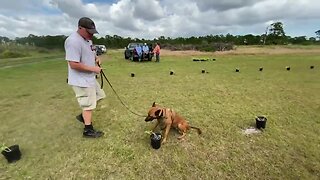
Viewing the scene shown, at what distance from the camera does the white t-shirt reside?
3266 millimetres

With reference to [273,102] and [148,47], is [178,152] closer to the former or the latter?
[273,102]

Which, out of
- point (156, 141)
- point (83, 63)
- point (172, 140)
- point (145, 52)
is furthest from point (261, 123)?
point (145, 52)

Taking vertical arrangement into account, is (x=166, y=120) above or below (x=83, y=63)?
below

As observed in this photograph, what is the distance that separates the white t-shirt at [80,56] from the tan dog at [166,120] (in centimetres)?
99

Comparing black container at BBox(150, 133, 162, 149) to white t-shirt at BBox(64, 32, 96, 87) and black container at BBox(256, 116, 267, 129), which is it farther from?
black container at BBox(256, 116, 267, 129)

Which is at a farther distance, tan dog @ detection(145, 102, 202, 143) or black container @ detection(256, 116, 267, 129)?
black container @ detection(256, 116, 267, 129)

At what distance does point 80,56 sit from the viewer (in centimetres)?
337

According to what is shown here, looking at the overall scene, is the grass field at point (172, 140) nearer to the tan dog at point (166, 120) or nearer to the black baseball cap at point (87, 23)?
the tan dog at point (166, 120)

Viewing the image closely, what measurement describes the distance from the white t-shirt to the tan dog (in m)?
0.99

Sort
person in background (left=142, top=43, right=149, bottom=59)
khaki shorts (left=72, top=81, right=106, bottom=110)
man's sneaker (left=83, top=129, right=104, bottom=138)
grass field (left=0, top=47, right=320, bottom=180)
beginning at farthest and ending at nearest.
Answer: person in background (left=142, top=43, right=149, bottom=59) → man's sneaker (left=83, top=129, right=104, bottom=138) → khaki shorts (left=72, top=81, right=106, bottom=110) → grass field (left=0, top=47, right=320, bottom=180)

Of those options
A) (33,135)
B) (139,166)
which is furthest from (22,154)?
(139,166)

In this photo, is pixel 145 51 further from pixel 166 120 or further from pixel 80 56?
pixel 80 56

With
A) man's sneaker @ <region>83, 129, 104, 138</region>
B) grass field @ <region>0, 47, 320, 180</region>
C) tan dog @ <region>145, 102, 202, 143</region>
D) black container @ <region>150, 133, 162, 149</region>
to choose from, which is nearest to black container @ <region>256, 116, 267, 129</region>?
grass field @ <region>0, 47, 320, 180</region>

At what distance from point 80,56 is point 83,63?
0.11m
